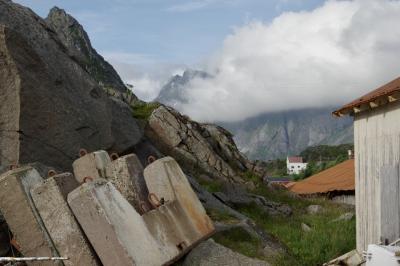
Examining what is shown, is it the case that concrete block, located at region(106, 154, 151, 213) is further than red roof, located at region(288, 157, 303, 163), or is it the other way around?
red roof, located at region(288, 157, 303, 163)

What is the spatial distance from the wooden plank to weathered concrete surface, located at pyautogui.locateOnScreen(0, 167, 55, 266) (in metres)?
6.07

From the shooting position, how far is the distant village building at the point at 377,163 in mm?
10852

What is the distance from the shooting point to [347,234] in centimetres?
1508

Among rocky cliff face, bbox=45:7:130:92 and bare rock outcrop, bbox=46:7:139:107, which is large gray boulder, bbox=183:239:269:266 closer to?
bare rock outcrop, bbox=46:7:139:107

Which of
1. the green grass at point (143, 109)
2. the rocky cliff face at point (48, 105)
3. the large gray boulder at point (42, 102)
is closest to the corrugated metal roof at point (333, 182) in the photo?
the green grass at point (143, 109)

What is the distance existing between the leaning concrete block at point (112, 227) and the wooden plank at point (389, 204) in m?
4.44

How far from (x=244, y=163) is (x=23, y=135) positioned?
1584cm

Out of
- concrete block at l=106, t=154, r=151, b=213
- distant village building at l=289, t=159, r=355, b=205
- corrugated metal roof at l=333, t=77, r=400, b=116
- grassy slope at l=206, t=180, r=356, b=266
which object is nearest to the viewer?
concrete block at l=106, t=154, r=151, b=213

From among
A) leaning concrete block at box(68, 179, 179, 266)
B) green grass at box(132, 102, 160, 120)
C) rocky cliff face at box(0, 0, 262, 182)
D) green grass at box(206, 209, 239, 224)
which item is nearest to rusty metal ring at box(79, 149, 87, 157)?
rocky cliff face at box(0, 0, 262, 182)

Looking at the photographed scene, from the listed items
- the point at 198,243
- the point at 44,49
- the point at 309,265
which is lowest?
the point at 309,265

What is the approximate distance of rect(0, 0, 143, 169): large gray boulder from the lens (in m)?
11.9

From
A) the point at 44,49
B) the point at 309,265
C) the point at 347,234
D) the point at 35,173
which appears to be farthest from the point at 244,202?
the point at 35,173

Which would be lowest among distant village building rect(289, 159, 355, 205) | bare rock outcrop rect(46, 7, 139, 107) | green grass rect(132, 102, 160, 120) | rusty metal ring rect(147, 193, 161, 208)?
distant village building rect(289, 159, 355, 205)

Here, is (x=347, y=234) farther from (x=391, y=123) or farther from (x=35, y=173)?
(x=35, y=173)
